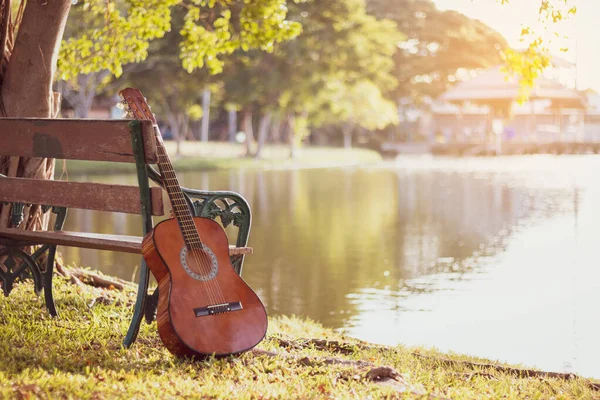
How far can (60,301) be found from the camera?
671cm

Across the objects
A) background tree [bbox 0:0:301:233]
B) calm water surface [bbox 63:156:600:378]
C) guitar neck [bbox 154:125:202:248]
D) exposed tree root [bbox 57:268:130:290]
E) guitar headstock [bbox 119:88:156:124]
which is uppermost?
background tree [bbox 0:0:301:233]

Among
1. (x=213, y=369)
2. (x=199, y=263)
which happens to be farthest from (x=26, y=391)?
(x=199, y=263)

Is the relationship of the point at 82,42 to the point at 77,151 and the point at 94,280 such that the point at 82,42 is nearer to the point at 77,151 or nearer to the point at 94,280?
the point at 94,280

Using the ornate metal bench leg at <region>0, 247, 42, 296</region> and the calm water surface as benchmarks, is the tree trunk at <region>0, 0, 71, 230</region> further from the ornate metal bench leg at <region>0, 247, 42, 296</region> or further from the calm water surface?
the calm water surface

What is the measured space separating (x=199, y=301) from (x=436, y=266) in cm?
687

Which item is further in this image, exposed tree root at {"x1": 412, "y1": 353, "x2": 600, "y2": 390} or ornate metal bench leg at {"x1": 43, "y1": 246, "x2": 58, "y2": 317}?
ornate metal bench leg at {"x1": 43, "y1": 246, "x2": 58, "y2": 317}

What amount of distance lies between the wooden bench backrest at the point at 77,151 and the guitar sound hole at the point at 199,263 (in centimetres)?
26

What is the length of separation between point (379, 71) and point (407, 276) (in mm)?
32238

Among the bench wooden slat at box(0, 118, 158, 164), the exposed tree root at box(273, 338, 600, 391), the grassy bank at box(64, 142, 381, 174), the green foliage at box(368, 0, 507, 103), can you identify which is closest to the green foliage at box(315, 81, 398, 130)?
the grassy bank at box(64, 142, 381, 174)

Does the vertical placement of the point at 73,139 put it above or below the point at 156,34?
below

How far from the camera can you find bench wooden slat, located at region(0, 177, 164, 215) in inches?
208

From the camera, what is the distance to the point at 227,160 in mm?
37375

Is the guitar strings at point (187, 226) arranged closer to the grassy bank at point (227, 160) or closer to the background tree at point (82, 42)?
the background tree at point (82, 42)

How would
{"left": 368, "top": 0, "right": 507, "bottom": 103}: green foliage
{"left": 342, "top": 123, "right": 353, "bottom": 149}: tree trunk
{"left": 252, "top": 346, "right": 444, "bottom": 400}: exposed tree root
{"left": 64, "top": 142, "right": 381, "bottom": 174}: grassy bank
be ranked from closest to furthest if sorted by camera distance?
{"left": 252, "top": 346, "right": 444, "bottom": 400}: exposed tree root < {"left": 64, "top": 142, "right": 381, "bottom": 174}: grassy bank < {"left": 342, "top": 123, "right": 353, "bottom": 149}: tree trunk < {"left": 368, "top": 0, "right": 507, "bottom": 103}: green foliage
